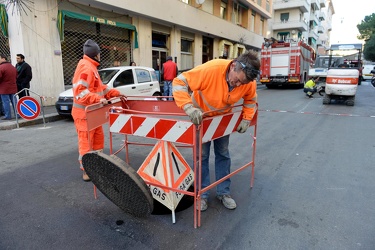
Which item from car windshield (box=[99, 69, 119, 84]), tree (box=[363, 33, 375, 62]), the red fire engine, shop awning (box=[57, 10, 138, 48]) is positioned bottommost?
car windshield (box=[99, 69, 119, 84])

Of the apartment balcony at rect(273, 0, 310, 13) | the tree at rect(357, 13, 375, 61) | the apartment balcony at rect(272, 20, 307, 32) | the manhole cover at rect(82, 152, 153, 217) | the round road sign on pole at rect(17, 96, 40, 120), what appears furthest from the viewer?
the tree at rect(357, 13, 375, 61)

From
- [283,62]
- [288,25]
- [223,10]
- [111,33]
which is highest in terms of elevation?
[288,25]

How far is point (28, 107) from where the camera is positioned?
6.88 meters

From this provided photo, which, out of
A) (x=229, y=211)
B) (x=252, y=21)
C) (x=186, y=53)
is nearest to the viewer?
(x=229, y=211)

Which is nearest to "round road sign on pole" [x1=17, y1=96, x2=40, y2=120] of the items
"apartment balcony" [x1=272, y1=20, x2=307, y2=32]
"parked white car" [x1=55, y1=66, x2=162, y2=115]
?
"parked white car" [x1=55, y1=66, x2=162, y2=115]

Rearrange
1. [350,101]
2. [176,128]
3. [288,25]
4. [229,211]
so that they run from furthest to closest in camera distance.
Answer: [288,25]
[350,101]
[229,211]
[176,128]

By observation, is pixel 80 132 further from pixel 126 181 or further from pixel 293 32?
pixel 293 32

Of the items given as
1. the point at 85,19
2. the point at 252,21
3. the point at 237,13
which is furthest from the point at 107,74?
the point at 252,21

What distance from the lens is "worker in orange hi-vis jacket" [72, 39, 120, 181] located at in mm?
3346

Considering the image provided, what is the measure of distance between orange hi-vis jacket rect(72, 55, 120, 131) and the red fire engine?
17687mm

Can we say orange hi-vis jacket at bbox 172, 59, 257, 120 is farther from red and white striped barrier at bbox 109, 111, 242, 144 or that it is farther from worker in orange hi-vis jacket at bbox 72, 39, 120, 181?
worker in orange hi-vis jacket at bbox 72, 39, 120, 181

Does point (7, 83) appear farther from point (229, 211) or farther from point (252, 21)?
point (252, 21)

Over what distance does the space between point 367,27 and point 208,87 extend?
232 feet

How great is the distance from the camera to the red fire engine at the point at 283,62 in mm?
18656
